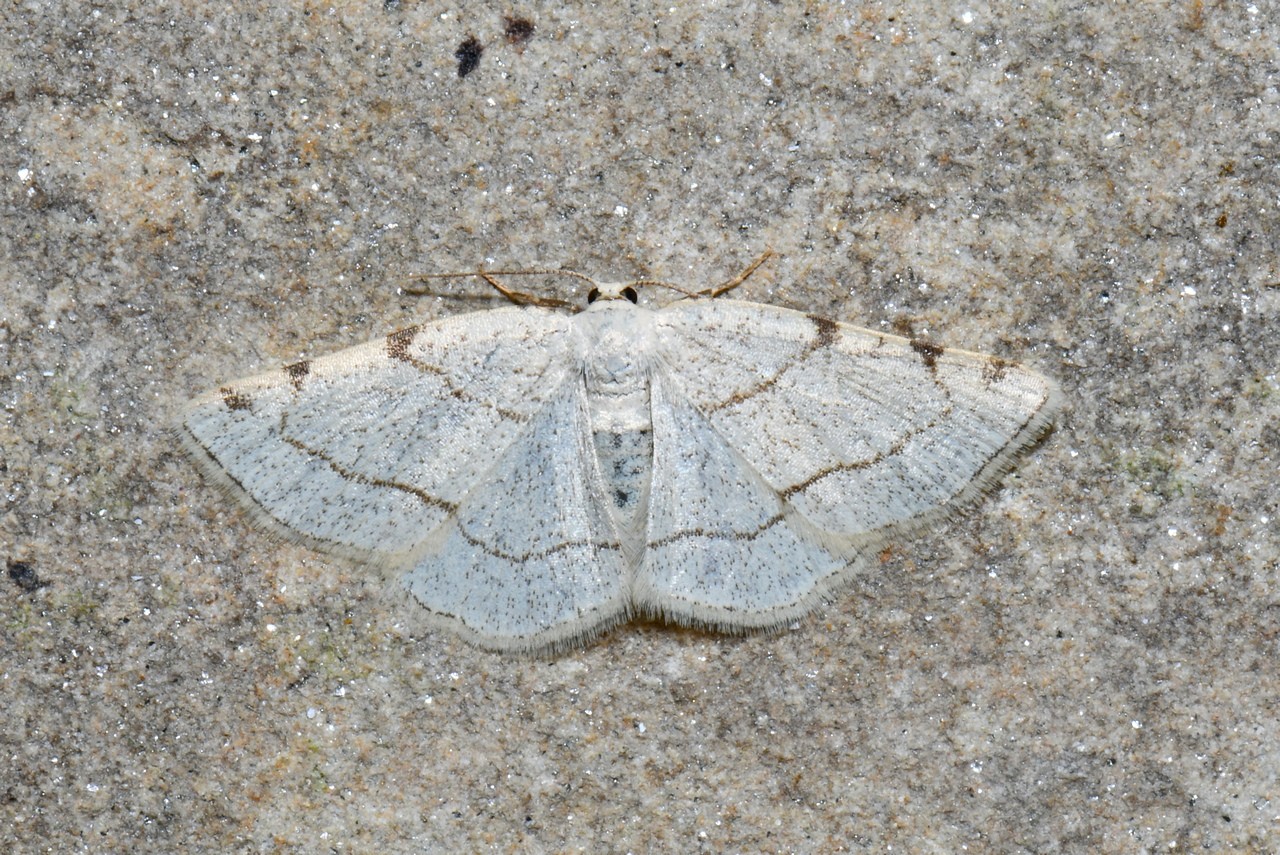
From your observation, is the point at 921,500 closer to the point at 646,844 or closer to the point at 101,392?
the point at 646,844

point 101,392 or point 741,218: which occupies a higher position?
point 741,218

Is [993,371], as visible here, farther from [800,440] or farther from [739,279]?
[739,279]

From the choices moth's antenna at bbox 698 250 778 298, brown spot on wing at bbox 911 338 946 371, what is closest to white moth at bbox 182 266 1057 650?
brown spot on wing at bbox 911 338 946 371

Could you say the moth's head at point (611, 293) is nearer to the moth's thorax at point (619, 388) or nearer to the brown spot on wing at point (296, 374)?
the moth's thorax at point (619, 388)

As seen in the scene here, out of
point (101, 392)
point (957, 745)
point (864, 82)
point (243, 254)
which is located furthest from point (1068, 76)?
point (101, 392)

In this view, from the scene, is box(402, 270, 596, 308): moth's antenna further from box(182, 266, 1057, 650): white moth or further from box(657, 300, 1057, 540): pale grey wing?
box(657, 300, 1057, 540): pale grey wing

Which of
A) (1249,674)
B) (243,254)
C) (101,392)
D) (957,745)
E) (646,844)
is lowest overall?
(646,844)

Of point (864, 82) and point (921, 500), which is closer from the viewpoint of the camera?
point (921, 500)

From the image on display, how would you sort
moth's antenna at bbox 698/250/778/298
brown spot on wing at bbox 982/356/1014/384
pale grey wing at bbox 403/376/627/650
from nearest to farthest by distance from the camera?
brown spot on wing at bbox 982/356/1014/384
pale grey wing at bbox 403/376/627/650
moth's antenna at bbox 698/250/778/298
